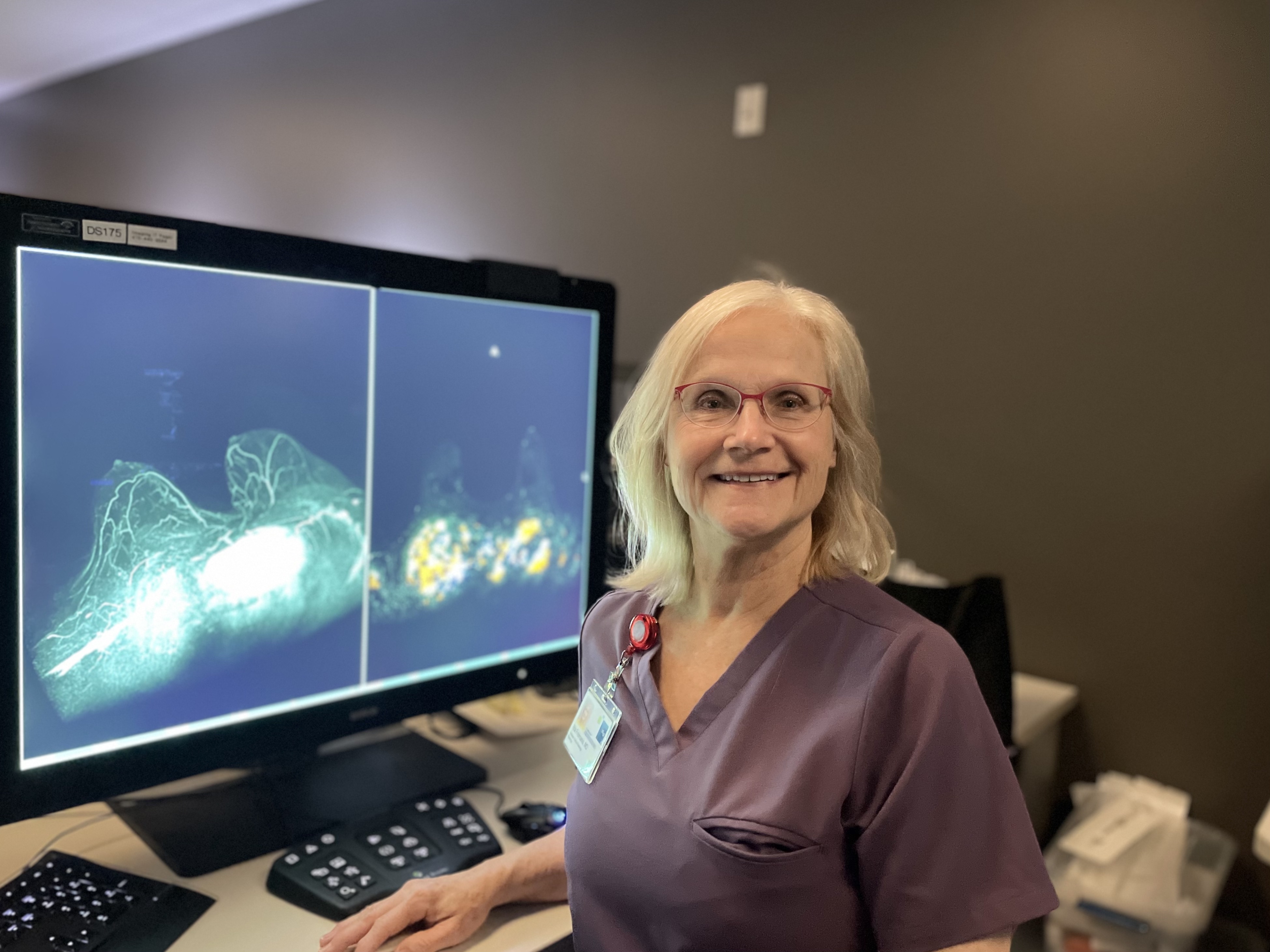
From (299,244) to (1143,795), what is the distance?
167 centimetres

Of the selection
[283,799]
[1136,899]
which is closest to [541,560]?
[283,799]

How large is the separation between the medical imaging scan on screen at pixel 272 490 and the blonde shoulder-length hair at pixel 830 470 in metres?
0.28

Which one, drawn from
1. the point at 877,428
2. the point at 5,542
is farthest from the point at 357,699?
the point at 877,428

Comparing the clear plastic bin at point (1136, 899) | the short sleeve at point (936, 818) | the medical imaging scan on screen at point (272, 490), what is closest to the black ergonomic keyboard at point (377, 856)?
the medical imaging scan on screen at point (272, 490)

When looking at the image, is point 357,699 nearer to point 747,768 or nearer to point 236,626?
point 236,626

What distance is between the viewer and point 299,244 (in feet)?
3.15

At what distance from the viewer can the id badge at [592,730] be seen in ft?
2.84

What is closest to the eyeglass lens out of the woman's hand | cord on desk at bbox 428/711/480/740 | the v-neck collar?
the v-neck collar

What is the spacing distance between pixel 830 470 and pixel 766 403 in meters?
0.11

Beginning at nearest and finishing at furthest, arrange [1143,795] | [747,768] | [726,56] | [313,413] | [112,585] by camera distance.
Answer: [747,768] → [112,585] → [313,413] → [1143,795] → [726,56]

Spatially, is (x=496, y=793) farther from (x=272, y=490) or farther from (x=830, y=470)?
(x=830, y=470)

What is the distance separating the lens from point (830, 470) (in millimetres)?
871

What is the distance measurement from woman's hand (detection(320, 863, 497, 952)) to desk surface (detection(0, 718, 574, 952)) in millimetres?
21

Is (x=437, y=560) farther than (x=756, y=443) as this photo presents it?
Yes
